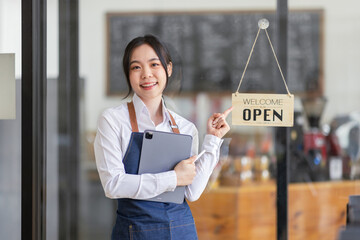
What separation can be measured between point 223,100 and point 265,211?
0.75m

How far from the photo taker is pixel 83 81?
3.12m

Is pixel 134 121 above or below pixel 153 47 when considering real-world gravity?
below

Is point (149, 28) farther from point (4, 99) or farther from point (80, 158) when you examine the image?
point (4, 99)

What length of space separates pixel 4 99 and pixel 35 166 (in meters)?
0.33

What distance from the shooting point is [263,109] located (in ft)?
5.57

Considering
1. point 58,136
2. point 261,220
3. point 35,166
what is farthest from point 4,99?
point 261,220

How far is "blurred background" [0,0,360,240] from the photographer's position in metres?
2.58

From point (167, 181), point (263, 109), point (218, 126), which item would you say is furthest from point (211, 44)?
point (167, 181)

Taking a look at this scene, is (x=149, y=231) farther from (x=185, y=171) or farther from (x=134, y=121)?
(x=134, y=121)

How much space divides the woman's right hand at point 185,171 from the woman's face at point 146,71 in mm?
267

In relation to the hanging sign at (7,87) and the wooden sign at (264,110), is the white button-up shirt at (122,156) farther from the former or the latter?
the hanging sign at (7,87)

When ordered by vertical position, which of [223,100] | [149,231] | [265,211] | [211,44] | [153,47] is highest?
[211,44]

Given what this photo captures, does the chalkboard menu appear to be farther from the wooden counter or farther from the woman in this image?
the woman

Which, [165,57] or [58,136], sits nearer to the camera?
[165,57]
